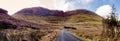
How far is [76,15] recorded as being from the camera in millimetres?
93375

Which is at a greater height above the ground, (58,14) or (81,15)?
(58,14)

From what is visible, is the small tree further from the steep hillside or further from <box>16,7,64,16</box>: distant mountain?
<box>16,7,64,16</box>: distant mountain

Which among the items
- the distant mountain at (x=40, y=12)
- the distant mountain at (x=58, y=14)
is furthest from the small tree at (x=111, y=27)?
the distant mountain at (x=40, y=12)

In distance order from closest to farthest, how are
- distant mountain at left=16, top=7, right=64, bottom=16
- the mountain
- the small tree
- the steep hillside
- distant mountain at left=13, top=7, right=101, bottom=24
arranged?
the small tree
distant mountain at left=13, top=7, right=101, bottom=24
the steep hillside
the mountain
distant mountain at left=16, top=7, right=64, bottom=16

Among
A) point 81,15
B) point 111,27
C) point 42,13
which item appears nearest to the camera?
point 111,27

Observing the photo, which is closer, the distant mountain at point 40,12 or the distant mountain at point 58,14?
the distant mountain at point 58,14

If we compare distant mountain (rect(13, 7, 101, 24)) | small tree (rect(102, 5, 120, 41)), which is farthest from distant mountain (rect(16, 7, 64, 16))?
small tree (rect(102, 5, 120, 41))

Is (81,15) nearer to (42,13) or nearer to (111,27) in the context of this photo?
(42,13)

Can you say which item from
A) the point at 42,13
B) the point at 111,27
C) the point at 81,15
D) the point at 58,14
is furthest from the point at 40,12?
the point at 111,27

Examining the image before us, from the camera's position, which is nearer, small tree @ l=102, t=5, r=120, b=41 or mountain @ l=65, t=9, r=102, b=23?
small tree @ l=102, t=5, r=120, b=41

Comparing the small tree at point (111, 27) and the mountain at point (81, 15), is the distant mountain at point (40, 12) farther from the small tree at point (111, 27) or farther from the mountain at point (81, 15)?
the small tree at point (111, 27)

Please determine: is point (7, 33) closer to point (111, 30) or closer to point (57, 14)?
point (111, 30)

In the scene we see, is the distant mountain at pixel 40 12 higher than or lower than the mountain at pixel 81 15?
higher

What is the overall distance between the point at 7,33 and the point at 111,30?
44.7ft
